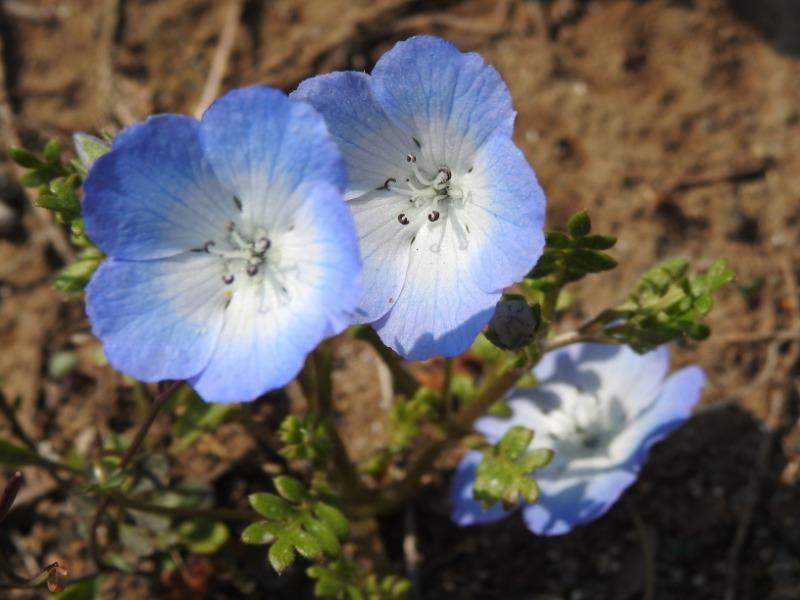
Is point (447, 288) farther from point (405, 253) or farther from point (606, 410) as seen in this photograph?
point (606, 410)

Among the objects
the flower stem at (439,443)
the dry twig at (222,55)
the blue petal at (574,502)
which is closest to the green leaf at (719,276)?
the flower stem at (439,443)

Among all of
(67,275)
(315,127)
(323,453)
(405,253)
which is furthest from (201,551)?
(315,127)

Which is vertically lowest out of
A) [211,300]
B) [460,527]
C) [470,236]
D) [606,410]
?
[460,527]

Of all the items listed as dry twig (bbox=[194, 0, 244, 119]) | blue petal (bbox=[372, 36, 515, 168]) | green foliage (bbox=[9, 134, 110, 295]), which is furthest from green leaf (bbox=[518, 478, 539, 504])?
dry twig (bbox=[194, 0, 244, 119])

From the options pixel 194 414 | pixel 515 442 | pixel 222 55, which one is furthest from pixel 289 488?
pixel 222 55

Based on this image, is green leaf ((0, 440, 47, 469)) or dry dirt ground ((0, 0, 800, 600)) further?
dry dirt ground ((0, 0, 800, 600))

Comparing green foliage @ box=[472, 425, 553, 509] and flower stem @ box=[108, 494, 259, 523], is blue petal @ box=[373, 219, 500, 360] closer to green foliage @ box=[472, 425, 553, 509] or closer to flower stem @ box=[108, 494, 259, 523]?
green foliage @ box=[472, 425, 553, 509]
